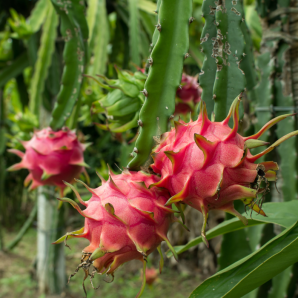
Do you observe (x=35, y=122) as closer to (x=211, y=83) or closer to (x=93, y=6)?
(x=93, y=6)

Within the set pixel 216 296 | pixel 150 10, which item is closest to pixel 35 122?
pixel 150 10

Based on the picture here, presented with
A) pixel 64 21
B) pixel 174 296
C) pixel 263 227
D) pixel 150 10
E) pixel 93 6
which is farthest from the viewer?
pixel 174 296

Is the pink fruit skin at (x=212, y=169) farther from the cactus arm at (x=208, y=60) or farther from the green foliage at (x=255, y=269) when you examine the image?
the cactus arm at (x=208, y=60)

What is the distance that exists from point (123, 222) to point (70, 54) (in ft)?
2.48

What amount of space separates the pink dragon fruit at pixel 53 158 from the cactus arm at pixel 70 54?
0.10 metres

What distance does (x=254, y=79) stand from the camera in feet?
3.23

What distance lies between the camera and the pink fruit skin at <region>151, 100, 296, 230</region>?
48 centimetres

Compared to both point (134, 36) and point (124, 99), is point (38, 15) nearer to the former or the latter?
point (134, 36)

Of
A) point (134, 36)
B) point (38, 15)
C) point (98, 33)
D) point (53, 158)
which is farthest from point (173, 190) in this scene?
point (38, 15)

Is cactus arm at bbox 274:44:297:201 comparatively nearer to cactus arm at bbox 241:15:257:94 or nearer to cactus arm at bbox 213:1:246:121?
cactus arm at bbox 241:15:257:94

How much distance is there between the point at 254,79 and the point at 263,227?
0.48 m

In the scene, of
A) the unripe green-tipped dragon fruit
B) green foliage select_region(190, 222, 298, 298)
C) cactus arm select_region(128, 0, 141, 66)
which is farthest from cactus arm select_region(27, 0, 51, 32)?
green foliage select_region(190, 222, 298, 298)

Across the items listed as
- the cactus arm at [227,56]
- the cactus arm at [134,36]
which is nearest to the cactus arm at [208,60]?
the cactus arm at [227,56]

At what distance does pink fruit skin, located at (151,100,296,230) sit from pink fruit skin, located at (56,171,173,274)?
0.05 metres
